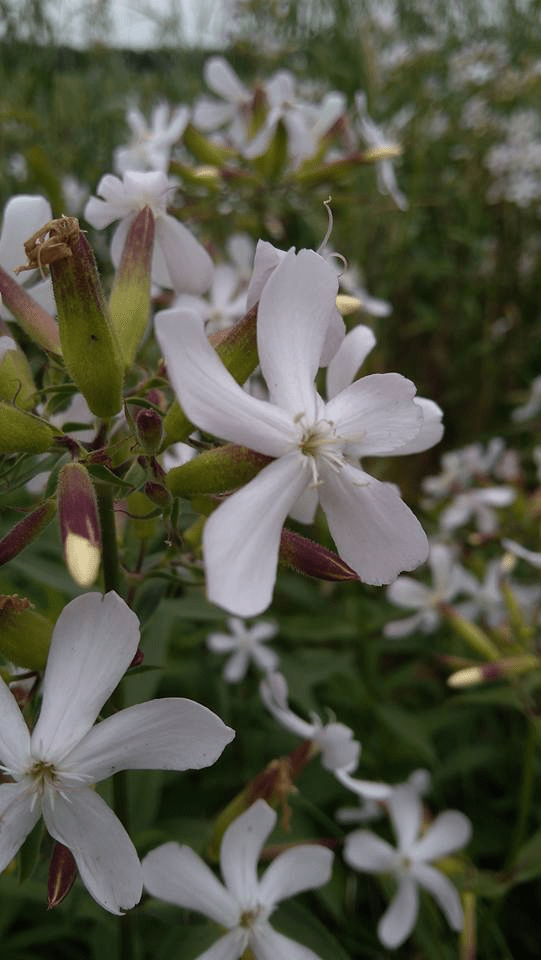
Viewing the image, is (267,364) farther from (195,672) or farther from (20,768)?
(195,672)

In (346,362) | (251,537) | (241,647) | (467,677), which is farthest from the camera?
(241,647)

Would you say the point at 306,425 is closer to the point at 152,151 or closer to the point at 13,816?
the point at 13,816

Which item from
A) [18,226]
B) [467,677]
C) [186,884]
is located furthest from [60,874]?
[467,677]

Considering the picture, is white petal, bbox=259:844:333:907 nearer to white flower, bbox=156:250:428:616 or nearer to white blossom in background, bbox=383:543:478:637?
white flower, bbox=156:250:428:616

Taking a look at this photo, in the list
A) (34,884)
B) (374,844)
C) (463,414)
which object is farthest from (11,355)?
(463,414)

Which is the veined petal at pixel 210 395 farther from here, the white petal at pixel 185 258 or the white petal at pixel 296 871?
the white petal at pixel 296 871

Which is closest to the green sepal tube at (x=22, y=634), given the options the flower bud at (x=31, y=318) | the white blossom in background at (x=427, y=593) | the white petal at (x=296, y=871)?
Answer: the flower bud at (x=31, y=318)
